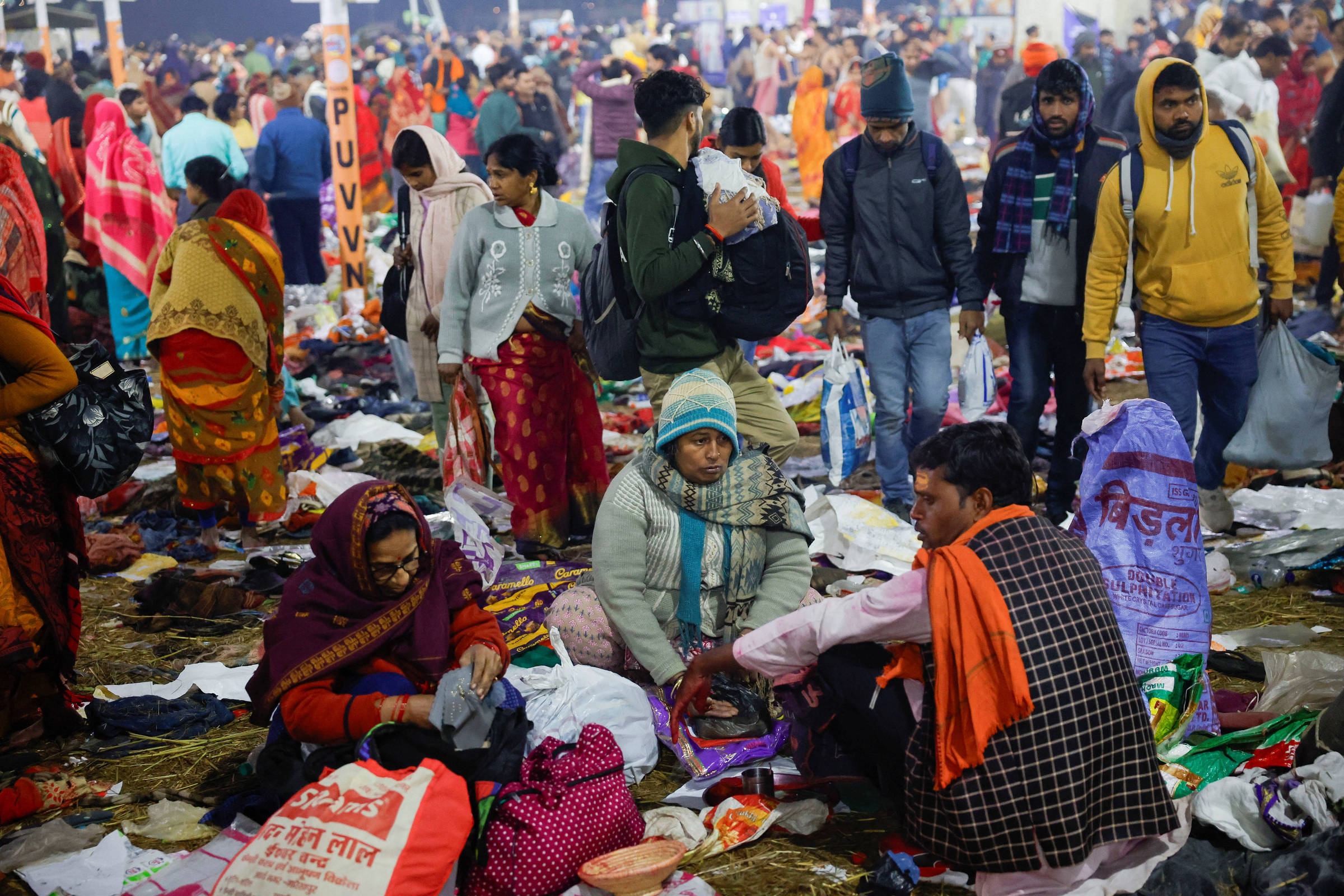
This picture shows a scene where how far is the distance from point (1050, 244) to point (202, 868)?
3.94 metres

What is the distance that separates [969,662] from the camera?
244 cm

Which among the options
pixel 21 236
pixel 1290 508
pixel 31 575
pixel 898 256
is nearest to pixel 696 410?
pixel 31 575

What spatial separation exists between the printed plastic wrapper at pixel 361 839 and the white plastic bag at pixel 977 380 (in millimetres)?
3609

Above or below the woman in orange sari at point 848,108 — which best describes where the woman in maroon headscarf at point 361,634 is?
below

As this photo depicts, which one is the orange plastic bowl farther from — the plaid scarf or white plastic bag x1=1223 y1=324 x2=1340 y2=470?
white plastic bag x1=1223 y1=324 x2=1340 y2=470

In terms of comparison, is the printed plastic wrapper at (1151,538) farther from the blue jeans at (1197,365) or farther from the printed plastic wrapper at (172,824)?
the printed plastic wrapper at (172,824)

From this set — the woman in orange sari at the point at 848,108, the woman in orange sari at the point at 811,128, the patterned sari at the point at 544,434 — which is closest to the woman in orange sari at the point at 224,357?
the patterned sari at the point at 544,434

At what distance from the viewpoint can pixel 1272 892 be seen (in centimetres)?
248

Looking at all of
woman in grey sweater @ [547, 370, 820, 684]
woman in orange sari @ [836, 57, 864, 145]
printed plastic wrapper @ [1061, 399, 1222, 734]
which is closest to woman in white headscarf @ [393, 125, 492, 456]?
woman in grey sweater @ [547, 370, 820, 684]

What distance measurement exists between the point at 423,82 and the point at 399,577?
16792mm

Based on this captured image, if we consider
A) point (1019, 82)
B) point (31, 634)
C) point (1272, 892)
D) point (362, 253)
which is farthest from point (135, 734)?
point (1019, 82)

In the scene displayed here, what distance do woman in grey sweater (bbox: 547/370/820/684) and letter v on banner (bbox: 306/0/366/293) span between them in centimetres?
772

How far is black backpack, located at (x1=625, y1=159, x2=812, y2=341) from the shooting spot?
161 inches

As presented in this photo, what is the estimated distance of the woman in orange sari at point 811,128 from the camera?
16.1 m
